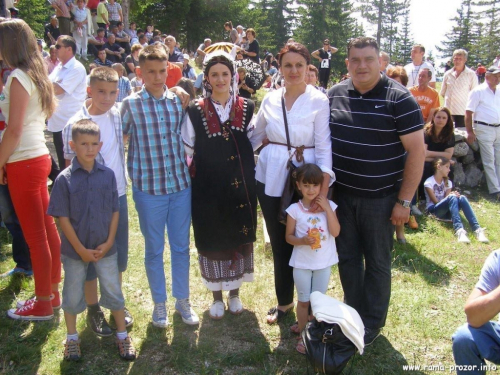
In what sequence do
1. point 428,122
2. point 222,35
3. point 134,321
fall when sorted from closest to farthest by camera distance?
point 134,321 < point 428,122 < point 222,35

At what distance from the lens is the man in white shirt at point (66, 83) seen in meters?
5.18

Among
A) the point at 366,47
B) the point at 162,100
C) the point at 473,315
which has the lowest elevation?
the point at 473,315

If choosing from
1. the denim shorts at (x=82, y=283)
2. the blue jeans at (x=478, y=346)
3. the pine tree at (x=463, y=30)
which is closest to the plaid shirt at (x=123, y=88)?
the denim shorts at (x=82, y=283)

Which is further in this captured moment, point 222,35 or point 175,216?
point 222,35

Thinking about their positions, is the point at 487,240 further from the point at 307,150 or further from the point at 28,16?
the point at 28,16

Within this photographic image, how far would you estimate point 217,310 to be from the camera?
11.8ft

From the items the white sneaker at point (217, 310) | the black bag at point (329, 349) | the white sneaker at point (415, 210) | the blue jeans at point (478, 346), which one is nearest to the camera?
the blue jeans at point (478, 346)

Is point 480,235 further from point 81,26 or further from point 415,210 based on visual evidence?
point 81,26

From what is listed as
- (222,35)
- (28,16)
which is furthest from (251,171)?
(222,35)

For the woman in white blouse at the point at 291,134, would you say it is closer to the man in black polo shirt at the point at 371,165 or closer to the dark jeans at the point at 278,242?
the dark jeans at the point at 278,242

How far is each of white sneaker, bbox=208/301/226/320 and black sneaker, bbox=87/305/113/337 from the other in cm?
80

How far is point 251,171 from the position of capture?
10.9 ft

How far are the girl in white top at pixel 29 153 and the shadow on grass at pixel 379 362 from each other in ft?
7.89

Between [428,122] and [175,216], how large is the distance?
4.99 metres
